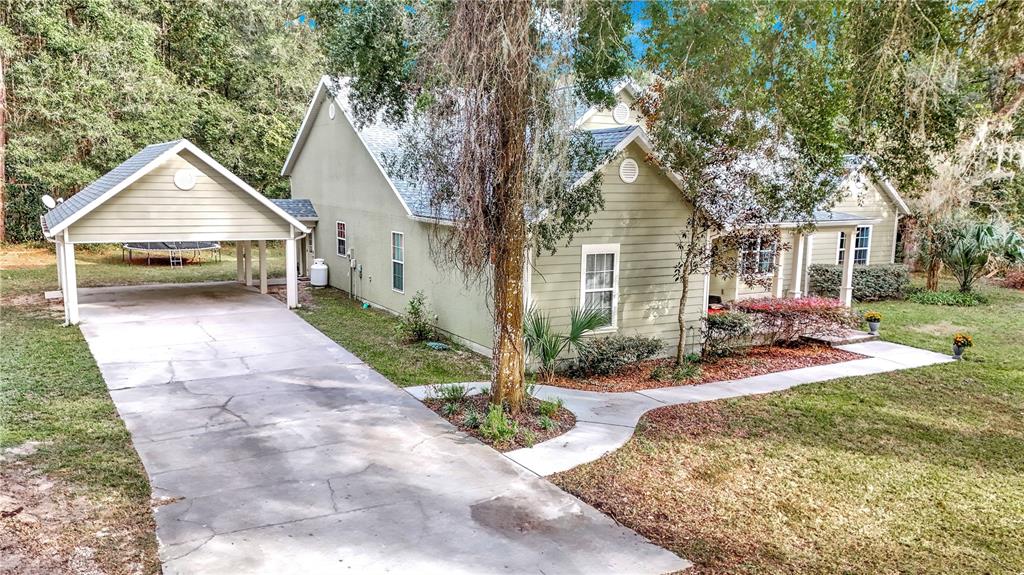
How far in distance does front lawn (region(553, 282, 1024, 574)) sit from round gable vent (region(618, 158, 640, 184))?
410 cm

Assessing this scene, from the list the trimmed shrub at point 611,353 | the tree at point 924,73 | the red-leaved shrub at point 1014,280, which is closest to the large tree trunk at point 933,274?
the red-leaved shrub at point 1014,280

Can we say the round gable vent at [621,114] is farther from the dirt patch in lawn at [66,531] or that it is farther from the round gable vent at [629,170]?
the dirt patch in lawn at [66,531]

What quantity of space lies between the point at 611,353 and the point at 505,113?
496cm

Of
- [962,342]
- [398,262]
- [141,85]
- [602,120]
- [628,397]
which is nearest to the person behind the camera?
[628,397]

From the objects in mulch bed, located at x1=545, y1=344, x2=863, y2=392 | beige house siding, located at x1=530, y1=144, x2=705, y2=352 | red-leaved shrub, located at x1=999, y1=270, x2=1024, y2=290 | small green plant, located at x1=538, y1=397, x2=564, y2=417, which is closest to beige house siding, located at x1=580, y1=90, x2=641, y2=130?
beige house siding, located at x1=530, y1=144, x2=705, y2=352

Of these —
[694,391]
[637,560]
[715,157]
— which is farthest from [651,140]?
[637,560]

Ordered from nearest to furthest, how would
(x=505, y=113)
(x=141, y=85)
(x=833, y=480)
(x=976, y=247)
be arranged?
1. (x=833, y=480)
2. (x=505, y=113)
3. (x=976, y=247)
4. (x=141, y=85)

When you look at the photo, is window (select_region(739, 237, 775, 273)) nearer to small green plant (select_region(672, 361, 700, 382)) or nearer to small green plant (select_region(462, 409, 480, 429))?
small green plant (select_region(672, 361, 700, 382))

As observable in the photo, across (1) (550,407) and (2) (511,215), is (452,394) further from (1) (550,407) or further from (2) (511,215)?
(2) (511,215)

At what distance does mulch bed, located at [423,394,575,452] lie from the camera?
25.7ft

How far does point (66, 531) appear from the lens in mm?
5457

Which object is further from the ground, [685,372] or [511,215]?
[511,215]

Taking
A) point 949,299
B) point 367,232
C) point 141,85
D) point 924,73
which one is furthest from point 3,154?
point 949,299

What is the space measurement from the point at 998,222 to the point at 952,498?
55.9ft
